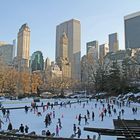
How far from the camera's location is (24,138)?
49.5ft

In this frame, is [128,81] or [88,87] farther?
[88,87]

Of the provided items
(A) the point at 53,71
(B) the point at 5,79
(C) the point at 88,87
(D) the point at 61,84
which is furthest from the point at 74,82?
(B) the point at 5,79

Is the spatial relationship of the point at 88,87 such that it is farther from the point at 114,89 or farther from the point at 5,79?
the point at 5,79

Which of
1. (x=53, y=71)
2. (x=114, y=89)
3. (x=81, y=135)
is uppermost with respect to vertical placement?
(x=53, y=71)

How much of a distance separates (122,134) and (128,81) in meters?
73.0

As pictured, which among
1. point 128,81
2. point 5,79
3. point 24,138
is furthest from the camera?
point 128,81

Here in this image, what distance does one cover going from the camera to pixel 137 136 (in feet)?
53.4

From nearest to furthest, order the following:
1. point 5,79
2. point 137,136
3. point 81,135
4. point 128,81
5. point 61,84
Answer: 1. point 137,136
2. point 81,135
3. point 5,79
4. point 128,81
5. point 61,84

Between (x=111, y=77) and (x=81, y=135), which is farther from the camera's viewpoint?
(x=111, y=77)

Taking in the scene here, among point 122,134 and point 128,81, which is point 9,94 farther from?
point 122,134

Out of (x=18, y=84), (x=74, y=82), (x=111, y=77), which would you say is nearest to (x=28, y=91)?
(x=18, y=84)

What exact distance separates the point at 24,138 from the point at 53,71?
18344 centimetres

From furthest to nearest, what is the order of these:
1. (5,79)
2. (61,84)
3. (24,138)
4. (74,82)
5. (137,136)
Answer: (74,82) → (61,84) → (5,79) → (137,136) → (24,138)

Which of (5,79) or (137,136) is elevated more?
(5,79)
